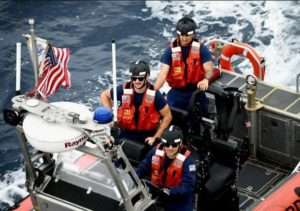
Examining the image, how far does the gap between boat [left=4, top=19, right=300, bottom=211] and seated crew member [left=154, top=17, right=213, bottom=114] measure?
28 centimetres

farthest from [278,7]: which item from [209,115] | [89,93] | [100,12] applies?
[209,115]

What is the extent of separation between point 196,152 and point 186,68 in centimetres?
116

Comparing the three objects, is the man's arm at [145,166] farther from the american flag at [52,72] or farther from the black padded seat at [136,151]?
the american flag at [52,72]

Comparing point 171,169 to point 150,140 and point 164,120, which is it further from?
point 164,120

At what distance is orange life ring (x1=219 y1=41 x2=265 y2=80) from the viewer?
12623 millimetres

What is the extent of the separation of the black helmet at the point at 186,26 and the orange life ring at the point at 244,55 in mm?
2049

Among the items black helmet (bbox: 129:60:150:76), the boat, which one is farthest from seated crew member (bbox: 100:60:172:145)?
the boat

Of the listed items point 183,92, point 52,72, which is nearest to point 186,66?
point 183,92

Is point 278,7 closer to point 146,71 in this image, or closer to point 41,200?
point 146,71

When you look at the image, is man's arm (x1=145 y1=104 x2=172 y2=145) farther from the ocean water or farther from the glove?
the ocean water

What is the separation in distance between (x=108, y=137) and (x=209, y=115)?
3834mm

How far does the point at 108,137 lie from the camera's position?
7.68m

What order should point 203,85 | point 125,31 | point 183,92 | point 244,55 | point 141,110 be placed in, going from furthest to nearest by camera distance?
point 125,31, point 244,55, point 183,92, point 203,85, point 141,110

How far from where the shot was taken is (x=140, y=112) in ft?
32.7
